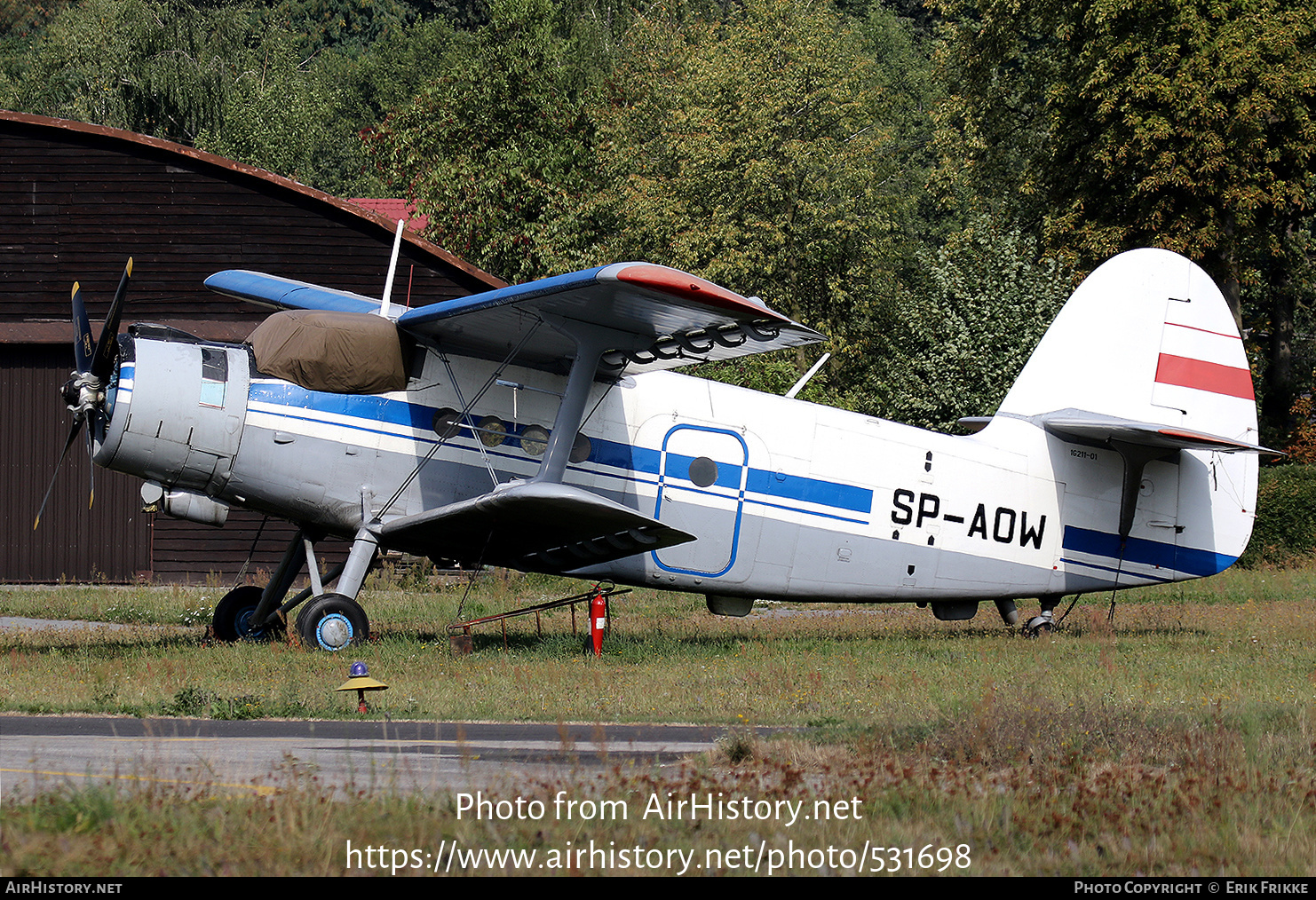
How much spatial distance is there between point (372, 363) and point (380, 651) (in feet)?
9.56

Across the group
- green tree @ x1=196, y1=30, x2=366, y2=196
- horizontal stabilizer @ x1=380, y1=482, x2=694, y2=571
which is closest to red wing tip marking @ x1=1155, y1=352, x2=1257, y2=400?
horizontal stabilizer @ x1=380, y1=482, x2=694, y2=571

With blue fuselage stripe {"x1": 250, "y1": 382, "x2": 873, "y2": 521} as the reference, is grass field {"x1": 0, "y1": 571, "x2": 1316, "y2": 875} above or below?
below

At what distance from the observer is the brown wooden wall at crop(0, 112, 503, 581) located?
22.7m

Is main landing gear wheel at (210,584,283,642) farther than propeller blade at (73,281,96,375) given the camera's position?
Yes

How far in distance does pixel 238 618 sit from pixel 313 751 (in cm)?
664

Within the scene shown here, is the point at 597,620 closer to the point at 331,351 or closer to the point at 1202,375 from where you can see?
the point at 331,351

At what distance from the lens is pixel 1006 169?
131 feet

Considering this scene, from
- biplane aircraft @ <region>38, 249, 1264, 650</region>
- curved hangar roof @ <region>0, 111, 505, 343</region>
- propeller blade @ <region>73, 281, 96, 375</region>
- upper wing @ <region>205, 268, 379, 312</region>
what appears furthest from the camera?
curved hangar roof @ <region>0, 111, 505, 343</region>

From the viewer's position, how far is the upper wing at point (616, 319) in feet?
35.9

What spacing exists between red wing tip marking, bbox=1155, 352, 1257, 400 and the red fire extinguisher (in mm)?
7535

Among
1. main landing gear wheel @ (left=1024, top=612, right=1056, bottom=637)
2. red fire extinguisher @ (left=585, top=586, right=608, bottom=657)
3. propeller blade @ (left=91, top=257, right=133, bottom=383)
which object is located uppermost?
propeller blade @ (left=91, top=257, right=133, bottom=383)

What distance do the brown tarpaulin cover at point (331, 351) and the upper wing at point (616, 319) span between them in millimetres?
325

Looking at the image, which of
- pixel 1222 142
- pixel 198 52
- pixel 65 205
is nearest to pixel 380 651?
pixel 65 205

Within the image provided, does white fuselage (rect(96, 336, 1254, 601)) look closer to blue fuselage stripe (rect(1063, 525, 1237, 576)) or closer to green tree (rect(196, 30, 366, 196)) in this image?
blue fuselage stripe (rect(1063, 525, 1237, 576))
